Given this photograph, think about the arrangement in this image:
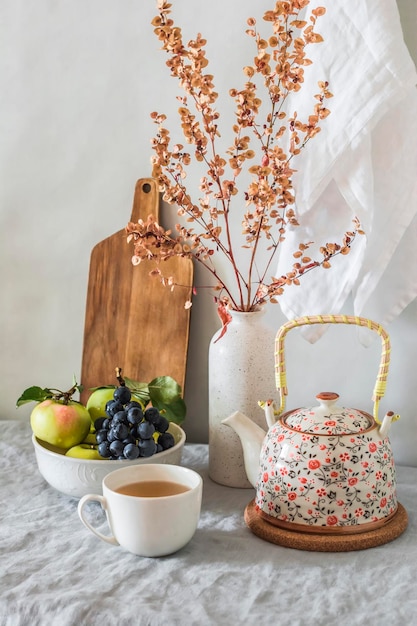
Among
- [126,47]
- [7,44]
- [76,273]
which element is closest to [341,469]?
[76,273]

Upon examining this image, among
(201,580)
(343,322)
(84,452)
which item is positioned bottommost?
(201,580)

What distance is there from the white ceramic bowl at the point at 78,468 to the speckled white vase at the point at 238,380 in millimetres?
Answer: 90

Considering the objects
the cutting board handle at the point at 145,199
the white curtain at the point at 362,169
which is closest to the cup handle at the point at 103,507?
the white curtain at the point at 362,169

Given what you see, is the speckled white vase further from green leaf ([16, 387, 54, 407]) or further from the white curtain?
green leaf ([16, 387, 54, 407])

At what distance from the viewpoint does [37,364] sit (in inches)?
58.3

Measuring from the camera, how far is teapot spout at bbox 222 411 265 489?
1075 mm

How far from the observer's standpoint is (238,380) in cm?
115

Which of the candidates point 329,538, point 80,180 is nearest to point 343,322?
point 329,538

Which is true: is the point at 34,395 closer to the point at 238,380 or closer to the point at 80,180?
the point at 238,380

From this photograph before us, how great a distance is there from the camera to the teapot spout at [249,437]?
3.53 feet

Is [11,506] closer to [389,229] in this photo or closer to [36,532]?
[36,532]

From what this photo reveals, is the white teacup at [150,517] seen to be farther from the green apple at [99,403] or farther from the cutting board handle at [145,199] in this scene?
the cutting board handle at [145,199]

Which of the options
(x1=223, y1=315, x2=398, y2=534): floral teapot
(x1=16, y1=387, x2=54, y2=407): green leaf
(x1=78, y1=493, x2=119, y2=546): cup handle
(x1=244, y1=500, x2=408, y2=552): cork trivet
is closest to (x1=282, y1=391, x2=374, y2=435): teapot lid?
(x1=223, y1=315, x2=398, y2=534): floral teapot

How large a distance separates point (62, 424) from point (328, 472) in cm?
38
